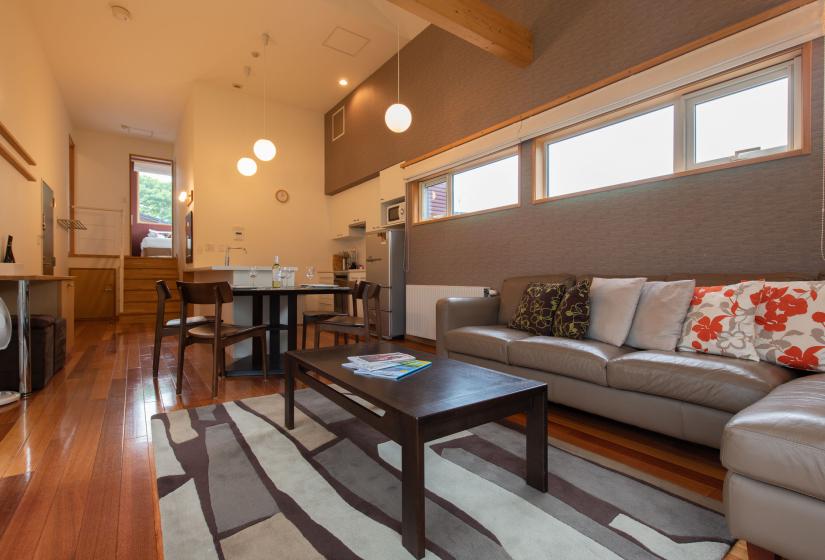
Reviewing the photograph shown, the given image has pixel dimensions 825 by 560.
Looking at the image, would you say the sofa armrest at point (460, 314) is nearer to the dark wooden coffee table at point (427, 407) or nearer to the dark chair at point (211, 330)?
the dark wooden coffee table at point (427, 407)

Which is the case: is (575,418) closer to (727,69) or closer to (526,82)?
(727,69)

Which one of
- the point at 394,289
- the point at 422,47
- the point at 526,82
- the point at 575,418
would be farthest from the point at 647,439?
the point at 422,47

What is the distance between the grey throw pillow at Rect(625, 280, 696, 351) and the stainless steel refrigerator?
3.17 meters

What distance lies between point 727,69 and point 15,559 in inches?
153

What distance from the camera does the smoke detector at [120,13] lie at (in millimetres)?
4438

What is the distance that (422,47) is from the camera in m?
4.91

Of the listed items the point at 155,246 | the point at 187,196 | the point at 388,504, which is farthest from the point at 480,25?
the point at 155,246

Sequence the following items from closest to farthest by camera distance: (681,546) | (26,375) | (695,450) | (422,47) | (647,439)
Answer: (681,546)
(695,450)
(647,439)
(26,375)
(422,47)

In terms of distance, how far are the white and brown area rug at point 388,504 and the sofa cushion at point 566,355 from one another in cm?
48

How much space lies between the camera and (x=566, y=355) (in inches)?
87.1

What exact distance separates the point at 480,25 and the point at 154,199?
28.3 ft

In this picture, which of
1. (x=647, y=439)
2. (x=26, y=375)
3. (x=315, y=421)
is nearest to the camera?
(x=647, y=439)

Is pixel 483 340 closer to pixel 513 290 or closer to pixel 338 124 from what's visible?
pixel 513 290

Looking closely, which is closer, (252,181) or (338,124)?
(252,181)
